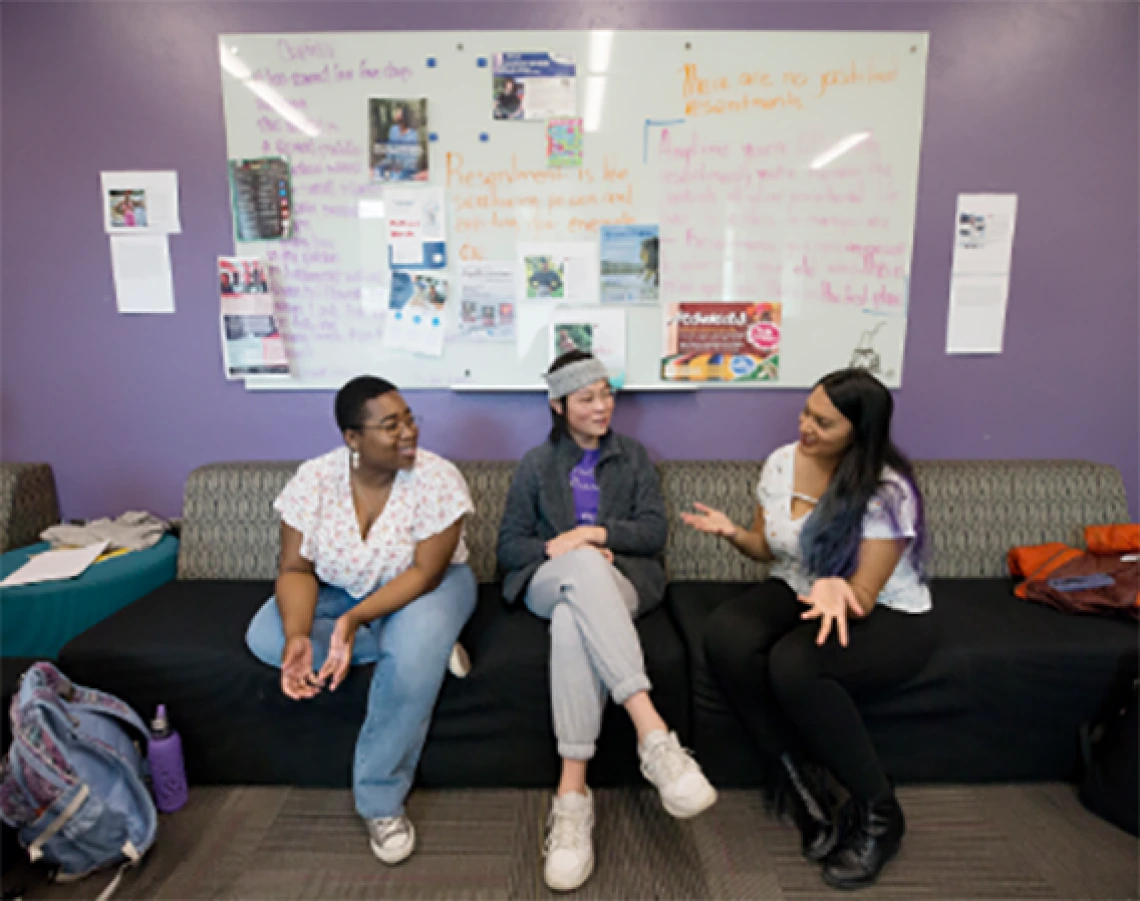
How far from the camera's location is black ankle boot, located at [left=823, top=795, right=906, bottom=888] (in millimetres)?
1301

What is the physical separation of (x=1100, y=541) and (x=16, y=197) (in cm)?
368

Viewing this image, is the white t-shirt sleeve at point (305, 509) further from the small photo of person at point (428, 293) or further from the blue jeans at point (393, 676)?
the small photo of person at point (428, 293)

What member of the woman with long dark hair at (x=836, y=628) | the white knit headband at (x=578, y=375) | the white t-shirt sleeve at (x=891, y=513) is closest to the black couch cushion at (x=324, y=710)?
the woman with long dark hair at (x=836, y=628)

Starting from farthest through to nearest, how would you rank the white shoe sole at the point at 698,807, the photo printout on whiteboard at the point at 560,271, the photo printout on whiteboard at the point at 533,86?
1. the photo printout on whiteboard at the point at 560,271
2. the photo printout on whiteboard at the point at 533,86
3. the white shoe sole at the point at 698,807

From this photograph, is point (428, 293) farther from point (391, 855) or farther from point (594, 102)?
point (391, 855)

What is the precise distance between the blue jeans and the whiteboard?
96 cm

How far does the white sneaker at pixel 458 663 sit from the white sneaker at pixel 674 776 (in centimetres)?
45

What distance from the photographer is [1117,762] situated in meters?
1.46

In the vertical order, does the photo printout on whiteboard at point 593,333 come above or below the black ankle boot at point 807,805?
above

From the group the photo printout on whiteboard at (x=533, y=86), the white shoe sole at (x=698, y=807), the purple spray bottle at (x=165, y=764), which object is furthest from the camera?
the photo printout on whiteboard at (x=533, y=86)

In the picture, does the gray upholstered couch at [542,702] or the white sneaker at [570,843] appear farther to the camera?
the gray upholstered couch at [542,702]

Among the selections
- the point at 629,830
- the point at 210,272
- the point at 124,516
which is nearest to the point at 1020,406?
the point at 629,830

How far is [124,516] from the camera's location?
213 centimetres

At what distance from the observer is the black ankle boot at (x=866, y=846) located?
4.27 ft
